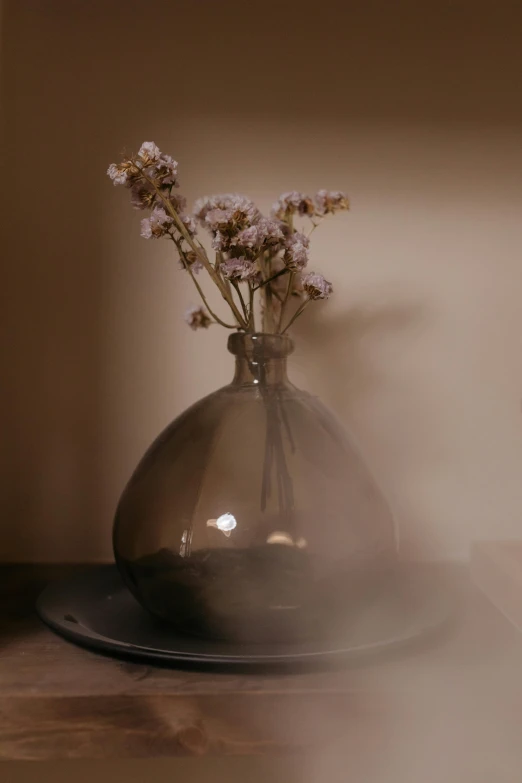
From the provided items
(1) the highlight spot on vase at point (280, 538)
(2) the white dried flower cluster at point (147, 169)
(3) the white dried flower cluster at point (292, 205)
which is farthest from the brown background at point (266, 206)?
(1) the highlight spot on vase at point (280, 538)

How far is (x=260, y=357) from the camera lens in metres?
0.69

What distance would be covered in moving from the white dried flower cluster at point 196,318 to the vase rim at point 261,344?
14 centimetres

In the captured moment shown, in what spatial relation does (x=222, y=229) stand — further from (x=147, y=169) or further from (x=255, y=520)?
(x=255, y=520)

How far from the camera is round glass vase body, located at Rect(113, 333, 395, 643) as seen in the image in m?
0.60

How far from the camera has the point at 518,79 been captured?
0.91 meters

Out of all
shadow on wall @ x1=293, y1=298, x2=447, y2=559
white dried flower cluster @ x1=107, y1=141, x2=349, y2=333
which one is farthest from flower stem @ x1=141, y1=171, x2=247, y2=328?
shadow on wall @ x1=293, y1=298, x2=447, y2=559

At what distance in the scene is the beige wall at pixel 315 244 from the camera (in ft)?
2.89

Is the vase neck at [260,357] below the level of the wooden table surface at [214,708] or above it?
above

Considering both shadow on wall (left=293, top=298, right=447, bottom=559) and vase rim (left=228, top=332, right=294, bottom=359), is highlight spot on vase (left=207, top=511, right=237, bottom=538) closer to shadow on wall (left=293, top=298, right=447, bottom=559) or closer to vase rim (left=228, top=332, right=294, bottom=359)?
vase rim (left=228, top=332, right=294, bottom=359)

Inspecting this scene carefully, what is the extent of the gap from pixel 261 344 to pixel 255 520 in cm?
17

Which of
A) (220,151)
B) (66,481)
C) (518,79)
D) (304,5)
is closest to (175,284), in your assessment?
(220,151)

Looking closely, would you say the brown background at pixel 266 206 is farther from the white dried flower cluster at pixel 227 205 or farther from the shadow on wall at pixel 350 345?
the white dried flower cluster at pixel 227 205

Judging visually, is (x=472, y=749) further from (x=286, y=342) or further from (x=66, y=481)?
(x=66, y=481)

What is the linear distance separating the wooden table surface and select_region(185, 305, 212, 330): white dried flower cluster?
400 mm
